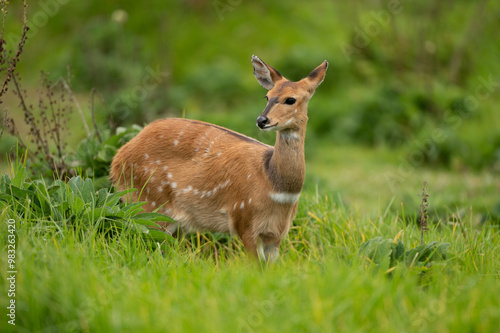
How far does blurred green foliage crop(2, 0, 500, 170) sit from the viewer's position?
9.75 m

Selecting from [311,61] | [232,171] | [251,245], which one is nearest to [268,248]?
[251,245]

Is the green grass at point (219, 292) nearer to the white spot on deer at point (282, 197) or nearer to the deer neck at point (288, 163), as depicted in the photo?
the white spot on deer at point (282, 197)

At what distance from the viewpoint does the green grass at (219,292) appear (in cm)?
279

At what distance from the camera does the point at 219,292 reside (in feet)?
10.1

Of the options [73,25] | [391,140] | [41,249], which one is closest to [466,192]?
[391,140]

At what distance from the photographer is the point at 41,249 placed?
3396 mm

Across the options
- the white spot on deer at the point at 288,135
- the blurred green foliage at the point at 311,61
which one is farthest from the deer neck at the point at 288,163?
the blurred green foliage at the point at 311,61

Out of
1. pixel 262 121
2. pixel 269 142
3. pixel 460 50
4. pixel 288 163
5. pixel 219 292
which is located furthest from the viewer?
pixel 460 50

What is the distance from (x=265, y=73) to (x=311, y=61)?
276 inches

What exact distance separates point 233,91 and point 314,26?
3.10 metres

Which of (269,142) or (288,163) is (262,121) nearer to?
A: (288,163)

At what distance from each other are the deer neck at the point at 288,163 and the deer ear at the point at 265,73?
1.57 ft

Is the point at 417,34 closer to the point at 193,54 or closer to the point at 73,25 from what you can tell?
the point at 193,54

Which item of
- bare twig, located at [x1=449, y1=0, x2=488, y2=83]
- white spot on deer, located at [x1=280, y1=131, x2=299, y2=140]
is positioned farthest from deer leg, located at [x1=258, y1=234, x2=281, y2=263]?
bare twig, located at [x1=449, y1=0, x2=488, y2=83]
